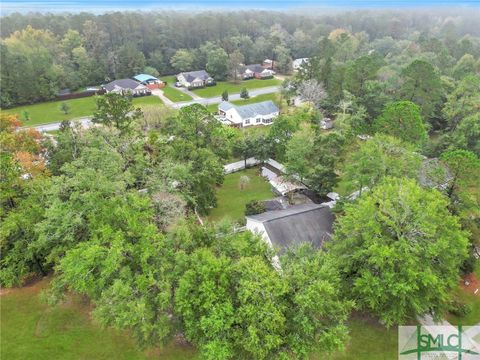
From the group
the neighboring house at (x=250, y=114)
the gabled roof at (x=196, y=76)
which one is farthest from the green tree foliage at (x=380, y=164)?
the gabled roof at (x=196, y=76)

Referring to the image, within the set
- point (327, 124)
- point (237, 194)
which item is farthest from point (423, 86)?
point (237, 194)

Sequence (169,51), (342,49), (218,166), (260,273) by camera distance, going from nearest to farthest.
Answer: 1. (260,273)
2. (218,166)
3. (342,49)
4. (169,51)

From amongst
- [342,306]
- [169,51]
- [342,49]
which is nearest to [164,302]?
[342,306]

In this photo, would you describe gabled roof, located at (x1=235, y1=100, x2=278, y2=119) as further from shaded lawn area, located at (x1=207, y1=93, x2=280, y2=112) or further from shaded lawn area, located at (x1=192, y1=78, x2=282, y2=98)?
shaded lawn area, located at (x1=192, y1=78, x2=282, y2=98)

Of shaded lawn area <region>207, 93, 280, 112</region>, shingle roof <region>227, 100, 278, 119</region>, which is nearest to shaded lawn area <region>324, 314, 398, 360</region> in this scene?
shingle roof <region>227, 100, 278, 119</region>

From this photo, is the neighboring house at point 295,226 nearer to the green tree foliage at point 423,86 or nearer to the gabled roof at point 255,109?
the green tree foliage at point 423,86

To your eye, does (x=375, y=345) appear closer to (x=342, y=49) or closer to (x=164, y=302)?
(x=164, y=302)

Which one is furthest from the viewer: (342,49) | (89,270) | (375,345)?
(342,49)
